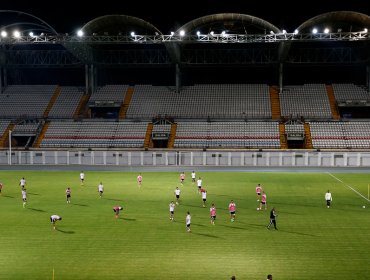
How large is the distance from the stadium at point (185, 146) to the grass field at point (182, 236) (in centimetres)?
12

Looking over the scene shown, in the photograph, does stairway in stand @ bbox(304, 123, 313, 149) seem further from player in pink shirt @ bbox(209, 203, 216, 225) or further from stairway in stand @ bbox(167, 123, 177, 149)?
player in pink shirt @ bbox(209, 203, 216, 225)

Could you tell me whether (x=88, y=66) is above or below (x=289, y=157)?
above

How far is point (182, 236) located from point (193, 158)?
33.3m

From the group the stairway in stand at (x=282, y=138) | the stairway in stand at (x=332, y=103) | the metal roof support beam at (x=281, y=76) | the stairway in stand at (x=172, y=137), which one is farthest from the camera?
the metal roof support beam at (x=281, y=76)

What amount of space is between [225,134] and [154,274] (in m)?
44.4

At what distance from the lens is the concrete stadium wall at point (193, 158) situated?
5369 cm

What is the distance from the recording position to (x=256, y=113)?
214 feet

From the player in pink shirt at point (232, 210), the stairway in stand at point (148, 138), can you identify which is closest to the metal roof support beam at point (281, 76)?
the stairway in stand at point (148, 138)

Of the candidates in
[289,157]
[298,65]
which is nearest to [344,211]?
[289,157]

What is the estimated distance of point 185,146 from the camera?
194ft

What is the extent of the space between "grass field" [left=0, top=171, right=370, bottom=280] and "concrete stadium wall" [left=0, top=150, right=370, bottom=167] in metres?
15.4

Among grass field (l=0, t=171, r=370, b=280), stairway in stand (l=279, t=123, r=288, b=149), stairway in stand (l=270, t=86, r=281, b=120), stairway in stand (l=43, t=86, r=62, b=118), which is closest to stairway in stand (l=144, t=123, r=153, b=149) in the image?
stairway in stand (l=43, t=86, r=62, b=118)

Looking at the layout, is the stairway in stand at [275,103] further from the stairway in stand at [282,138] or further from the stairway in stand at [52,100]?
the stairway in stand at [52,100]

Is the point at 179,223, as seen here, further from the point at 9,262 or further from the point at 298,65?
the point at 298,65
